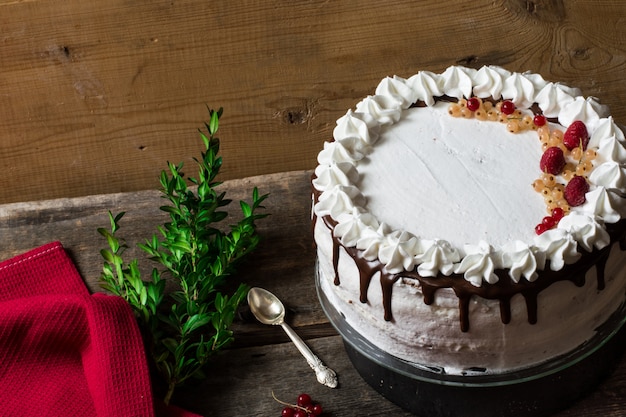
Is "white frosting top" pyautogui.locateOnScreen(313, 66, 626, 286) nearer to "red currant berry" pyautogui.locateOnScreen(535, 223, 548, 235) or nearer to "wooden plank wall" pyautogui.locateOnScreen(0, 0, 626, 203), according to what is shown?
"red currant berry" pyautogui.locateOnScreen(535, 223, 548, 235)

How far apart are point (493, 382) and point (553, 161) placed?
40cm

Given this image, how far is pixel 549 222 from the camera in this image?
139 cm

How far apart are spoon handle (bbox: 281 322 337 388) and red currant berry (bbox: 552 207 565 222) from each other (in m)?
0.54

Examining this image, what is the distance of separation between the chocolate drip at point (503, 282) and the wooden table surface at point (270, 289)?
11.6 inches

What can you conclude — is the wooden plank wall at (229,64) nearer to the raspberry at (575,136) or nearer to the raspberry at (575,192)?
the raspberry at (575,136)

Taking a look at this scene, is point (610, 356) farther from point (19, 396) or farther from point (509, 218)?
point (19, 396)

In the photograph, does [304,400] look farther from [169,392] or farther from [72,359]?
[72,359]

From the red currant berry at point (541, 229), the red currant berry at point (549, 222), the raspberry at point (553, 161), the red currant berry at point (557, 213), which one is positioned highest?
the raspberry at point (553, 161)

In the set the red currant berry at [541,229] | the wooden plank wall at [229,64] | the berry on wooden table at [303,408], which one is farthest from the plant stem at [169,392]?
the wooden plank wall at [229,64]

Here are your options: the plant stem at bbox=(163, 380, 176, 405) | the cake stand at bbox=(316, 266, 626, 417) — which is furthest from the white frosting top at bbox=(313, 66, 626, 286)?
the plant stem at bbox=(163, 380, 176, 405)

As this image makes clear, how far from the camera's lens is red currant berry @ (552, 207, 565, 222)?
139 cm

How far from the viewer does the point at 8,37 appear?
2289 mm

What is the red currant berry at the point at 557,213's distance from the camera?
1.39 metres

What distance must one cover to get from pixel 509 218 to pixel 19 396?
0.98 m
